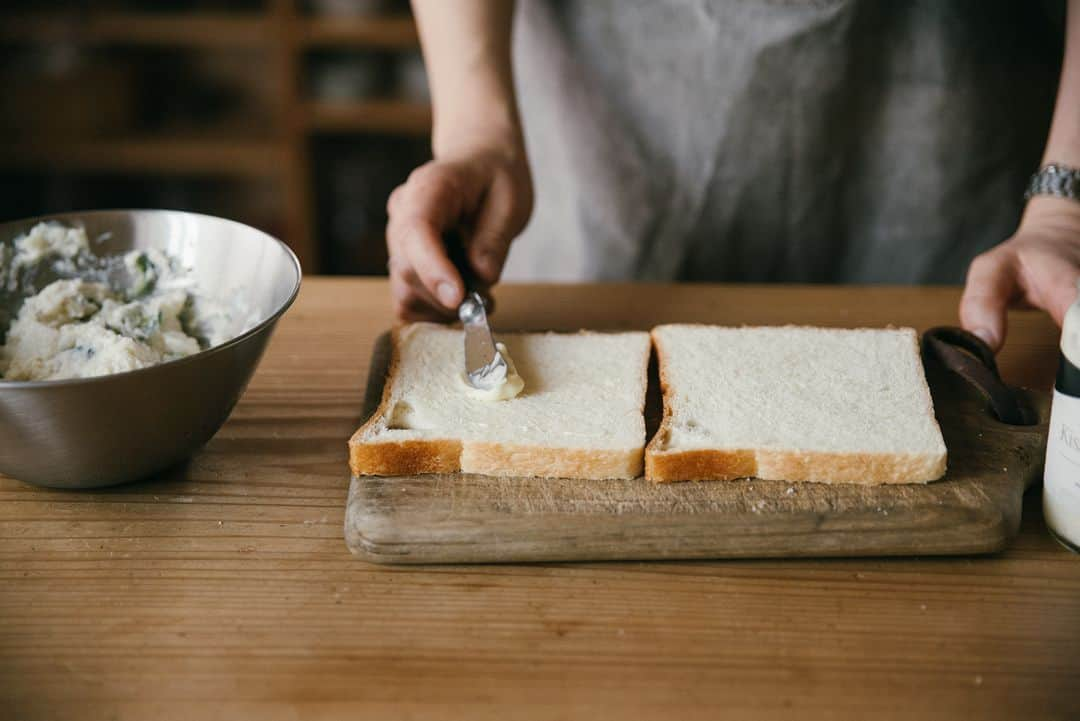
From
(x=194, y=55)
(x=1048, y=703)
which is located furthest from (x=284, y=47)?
(x=1048, y=703)

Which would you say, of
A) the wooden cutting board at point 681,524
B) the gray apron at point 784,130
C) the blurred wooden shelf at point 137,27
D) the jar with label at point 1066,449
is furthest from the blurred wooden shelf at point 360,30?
the jar with label at point 1066,449

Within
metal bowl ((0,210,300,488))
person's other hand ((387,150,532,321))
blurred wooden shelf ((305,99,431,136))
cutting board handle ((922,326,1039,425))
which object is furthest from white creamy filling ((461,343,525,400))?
blurred wooden shelf ((305,99,431,136))

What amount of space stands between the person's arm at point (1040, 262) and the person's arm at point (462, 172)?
0.77 metres

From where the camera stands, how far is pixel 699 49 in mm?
2018

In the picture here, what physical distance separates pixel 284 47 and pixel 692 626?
289 cm

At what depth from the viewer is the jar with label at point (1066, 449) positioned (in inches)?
41.3

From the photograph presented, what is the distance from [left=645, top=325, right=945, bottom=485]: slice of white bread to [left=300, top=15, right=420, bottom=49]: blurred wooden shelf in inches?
88.6

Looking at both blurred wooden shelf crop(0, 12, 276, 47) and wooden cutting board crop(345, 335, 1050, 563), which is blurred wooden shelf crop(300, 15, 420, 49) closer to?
blurred wooden shelf crop(0, 12, 276, 47)

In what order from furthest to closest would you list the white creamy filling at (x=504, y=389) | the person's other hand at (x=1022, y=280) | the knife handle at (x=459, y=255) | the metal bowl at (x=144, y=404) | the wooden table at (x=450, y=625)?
1. the knife handle at (x=459, y=255)
2. the person's other hand at (x=1022, y=280)
3. the white creamy filling at (x=504, y=389)
4. the metal bowl at (x=144, y=404)
5. the wooden table at (x=450, y=625)

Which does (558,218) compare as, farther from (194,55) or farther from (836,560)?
(194,55)

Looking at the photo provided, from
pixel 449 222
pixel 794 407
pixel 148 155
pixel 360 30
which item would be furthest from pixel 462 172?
pixel 148 155

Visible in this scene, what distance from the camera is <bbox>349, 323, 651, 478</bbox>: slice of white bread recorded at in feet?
4.01

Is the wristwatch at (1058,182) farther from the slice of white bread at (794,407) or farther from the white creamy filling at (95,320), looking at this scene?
the white creamy filling at (95,320)

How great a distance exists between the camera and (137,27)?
11.4ft
